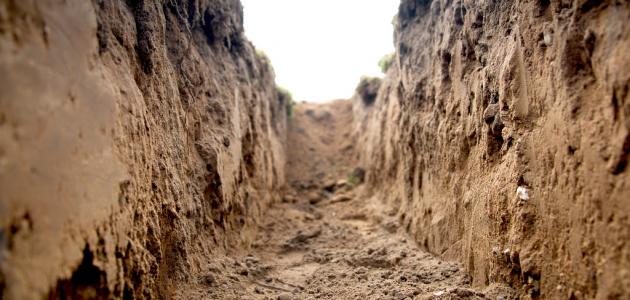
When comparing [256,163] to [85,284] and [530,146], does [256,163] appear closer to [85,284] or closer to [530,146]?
[530,146]

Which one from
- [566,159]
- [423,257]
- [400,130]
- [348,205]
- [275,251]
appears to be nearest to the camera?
[566,159]

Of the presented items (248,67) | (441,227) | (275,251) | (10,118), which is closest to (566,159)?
(441,227)

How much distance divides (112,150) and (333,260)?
3.08 m

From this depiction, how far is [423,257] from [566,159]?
2.32 metres

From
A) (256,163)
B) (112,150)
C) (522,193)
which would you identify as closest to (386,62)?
(256,163)

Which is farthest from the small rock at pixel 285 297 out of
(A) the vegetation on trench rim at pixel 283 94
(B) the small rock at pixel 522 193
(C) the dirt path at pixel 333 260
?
(A) the vegetation on trench rim at pixel 283 94

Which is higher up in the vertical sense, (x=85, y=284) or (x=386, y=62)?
(x=386, y=62)

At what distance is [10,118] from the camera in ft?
5.85

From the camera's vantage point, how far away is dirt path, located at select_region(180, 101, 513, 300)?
3.71 metres

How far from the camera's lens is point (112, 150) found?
2588 mm

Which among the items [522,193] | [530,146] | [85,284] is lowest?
[85,284]

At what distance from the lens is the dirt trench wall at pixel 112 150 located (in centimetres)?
183

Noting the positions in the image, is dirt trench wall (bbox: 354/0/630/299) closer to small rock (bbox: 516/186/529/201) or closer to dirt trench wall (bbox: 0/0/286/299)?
small rock (bbox: 516/186/529/201)

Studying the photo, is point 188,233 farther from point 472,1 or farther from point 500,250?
point 472,1
